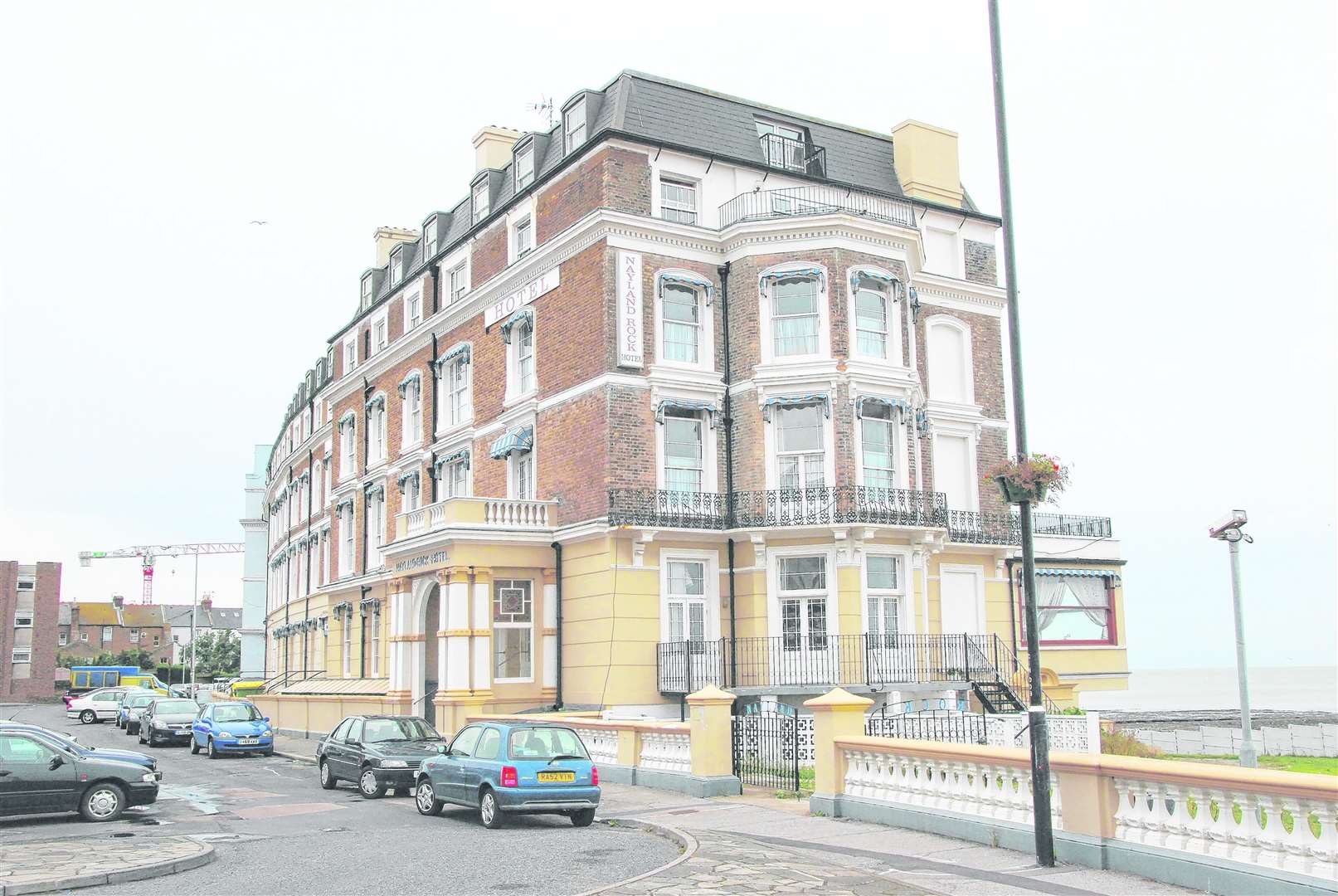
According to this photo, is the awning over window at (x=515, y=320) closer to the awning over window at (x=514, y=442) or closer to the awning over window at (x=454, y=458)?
the awning over window at (x=514, y=442)

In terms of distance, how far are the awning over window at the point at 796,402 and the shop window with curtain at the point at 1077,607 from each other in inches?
554

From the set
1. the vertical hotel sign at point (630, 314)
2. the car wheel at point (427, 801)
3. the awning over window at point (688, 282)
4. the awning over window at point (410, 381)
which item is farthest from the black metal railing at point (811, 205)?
the car wheel at point (427, 801)

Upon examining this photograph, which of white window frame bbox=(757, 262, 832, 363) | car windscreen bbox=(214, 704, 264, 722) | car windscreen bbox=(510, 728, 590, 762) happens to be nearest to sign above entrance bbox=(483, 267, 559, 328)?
white window frame bbox=(757, 262, 832, 363)

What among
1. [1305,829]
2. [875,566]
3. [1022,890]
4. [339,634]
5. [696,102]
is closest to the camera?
[1305,829]

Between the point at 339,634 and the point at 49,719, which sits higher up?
the point at 339,634

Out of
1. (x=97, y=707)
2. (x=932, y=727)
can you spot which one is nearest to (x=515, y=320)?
(x=932, y=727)

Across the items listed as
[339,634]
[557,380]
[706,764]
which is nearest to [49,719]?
[339,634]

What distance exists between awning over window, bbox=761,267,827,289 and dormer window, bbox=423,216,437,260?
46.7 ft

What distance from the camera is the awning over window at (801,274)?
2808 cm

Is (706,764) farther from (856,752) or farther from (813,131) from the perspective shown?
(813,131)

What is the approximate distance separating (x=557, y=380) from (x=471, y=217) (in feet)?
29.7

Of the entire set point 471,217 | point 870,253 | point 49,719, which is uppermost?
point 471,217

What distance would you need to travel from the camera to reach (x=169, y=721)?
1458 inches

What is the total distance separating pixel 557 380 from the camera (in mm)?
29406
